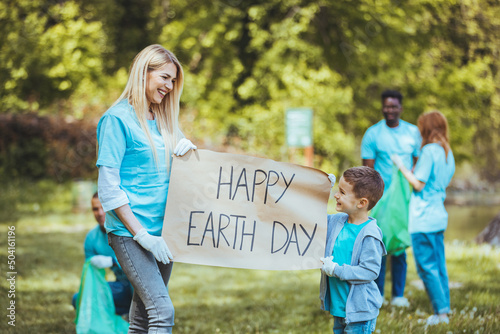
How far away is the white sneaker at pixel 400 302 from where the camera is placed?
5203 mm

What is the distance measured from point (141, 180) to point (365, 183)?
1.20 m

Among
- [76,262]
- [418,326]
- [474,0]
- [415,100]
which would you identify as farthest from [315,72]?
[418,326]

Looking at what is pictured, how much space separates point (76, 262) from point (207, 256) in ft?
18.2

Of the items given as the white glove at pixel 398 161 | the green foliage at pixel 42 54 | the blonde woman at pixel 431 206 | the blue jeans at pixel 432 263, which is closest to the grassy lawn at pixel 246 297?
the blue jeans at pixel 432 263

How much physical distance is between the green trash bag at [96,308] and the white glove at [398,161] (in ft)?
8.64

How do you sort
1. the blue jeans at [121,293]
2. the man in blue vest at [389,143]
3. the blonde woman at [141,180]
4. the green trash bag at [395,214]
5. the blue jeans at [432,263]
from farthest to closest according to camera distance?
the man in blue vest at [389,143] → the green trash bag at [395,214] → the blue jeans at [432,263] → the blue jeans at [121,293] → the blonde woman at [141,180]

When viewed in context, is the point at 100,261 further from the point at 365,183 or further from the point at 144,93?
the point at 365,183

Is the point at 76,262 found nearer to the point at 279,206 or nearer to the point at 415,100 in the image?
the point at 279,206

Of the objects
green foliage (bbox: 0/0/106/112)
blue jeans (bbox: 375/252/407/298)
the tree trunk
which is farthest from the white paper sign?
green foliage (bbox: 0/0/106/112)

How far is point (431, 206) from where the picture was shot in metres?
4.71

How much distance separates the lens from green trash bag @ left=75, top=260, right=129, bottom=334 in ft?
13.2

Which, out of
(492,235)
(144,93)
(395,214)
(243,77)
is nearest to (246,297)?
(395,214)

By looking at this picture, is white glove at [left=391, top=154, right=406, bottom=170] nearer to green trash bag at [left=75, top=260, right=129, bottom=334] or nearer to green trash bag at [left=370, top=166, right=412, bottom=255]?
green trash bag at [left=370, top=166, right=412, bottom=255]

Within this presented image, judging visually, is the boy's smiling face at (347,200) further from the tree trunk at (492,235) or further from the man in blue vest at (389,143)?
the tree trunk at (492,235)
